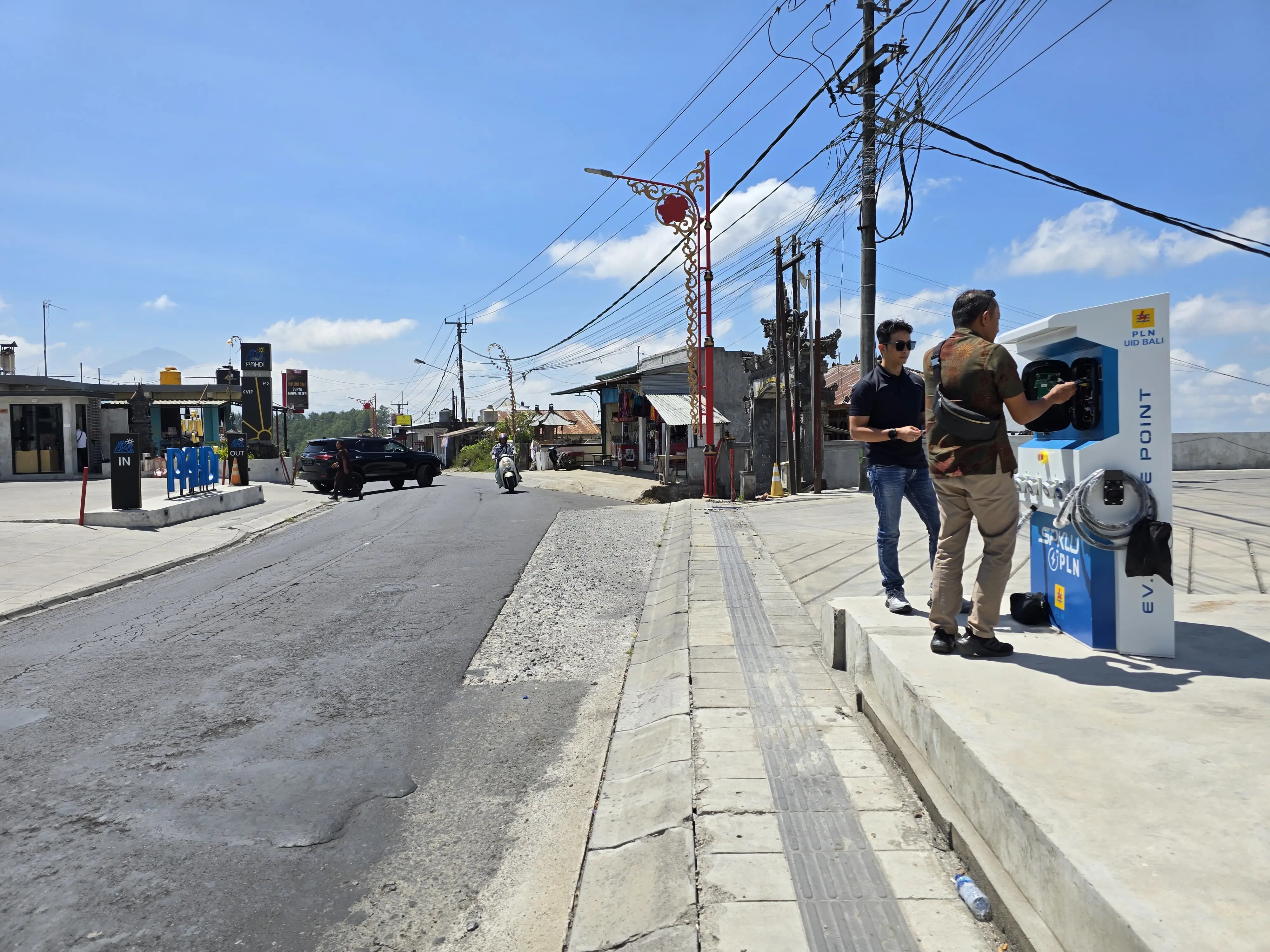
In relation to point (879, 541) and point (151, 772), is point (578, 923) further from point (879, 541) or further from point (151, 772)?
point (879, 541)

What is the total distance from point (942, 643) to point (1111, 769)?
4.31ft

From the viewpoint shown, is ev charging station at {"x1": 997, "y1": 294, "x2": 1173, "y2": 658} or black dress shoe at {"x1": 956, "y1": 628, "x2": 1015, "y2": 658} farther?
black dress shoe at {"x1": 956, "y1": 628, "x2": 1015, "y2": 658}

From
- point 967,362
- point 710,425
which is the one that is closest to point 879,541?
point 967,362

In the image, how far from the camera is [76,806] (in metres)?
3.64

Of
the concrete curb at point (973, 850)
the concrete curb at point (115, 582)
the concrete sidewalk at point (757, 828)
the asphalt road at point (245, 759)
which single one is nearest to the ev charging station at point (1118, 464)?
the concrete curb at point (973, 850)

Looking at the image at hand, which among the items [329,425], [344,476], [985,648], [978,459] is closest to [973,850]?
[985,648]

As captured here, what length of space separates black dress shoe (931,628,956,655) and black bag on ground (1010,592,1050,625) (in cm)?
61

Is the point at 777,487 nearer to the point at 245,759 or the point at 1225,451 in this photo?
the point at 1225,451

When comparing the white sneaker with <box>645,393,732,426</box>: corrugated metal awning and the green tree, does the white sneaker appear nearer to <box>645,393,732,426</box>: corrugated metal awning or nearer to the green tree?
<box>645,393,732,426</box>: corrugated metal awning

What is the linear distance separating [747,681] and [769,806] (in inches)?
60.7

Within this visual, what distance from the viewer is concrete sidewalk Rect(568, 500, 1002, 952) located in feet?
8.07

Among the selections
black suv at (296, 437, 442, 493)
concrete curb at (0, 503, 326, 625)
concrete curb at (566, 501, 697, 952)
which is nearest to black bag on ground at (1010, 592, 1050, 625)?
concrete curb at (566, 501, 697, 952)

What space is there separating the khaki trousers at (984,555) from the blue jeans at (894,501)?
3.41 ft

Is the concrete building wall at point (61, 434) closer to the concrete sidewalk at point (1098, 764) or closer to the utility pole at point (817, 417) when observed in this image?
the utility pole at point (817, 417)
